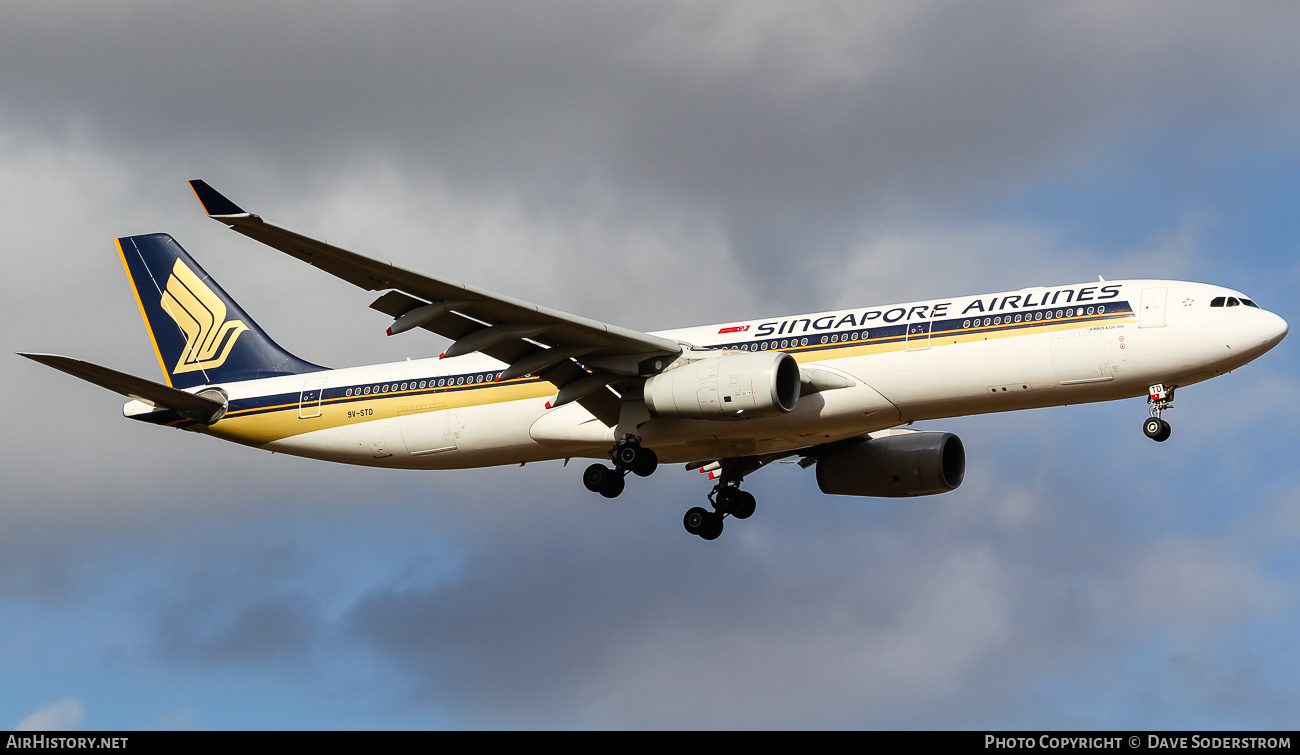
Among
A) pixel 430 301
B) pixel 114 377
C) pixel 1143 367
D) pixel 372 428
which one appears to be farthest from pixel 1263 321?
pixel 114 377

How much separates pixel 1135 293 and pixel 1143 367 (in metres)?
1.81

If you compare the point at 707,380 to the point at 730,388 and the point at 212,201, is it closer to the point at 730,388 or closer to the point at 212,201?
the point at 730,388

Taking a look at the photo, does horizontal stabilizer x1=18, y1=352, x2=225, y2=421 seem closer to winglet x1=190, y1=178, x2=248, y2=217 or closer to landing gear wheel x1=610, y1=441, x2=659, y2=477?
winglet x1=190, y1=178, x2=248, y2=217

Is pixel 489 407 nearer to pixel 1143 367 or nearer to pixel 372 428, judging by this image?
pixel 372 428

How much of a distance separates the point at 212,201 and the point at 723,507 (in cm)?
1860

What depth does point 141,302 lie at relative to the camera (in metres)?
46.2

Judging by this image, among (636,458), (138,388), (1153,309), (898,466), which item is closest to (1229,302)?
(1153,309)

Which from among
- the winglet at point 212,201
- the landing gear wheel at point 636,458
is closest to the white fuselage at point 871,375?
the landing gear wheel at point 636,458

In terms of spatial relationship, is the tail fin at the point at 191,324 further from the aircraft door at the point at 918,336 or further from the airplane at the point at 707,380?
the aircraft door at the point at 918,336

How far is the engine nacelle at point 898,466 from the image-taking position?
42344 millimetres

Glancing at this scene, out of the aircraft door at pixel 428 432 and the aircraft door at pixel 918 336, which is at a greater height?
the aircraft door at pixel 918 336

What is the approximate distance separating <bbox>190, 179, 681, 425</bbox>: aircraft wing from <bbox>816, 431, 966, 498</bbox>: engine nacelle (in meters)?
7.98

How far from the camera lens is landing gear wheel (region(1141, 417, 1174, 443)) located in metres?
34.5

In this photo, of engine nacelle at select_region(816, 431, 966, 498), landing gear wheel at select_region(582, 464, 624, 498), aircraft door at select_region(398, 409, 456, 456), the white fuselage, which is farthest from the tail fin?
engine nacelle at select_region(816, 431, 966, 498)
